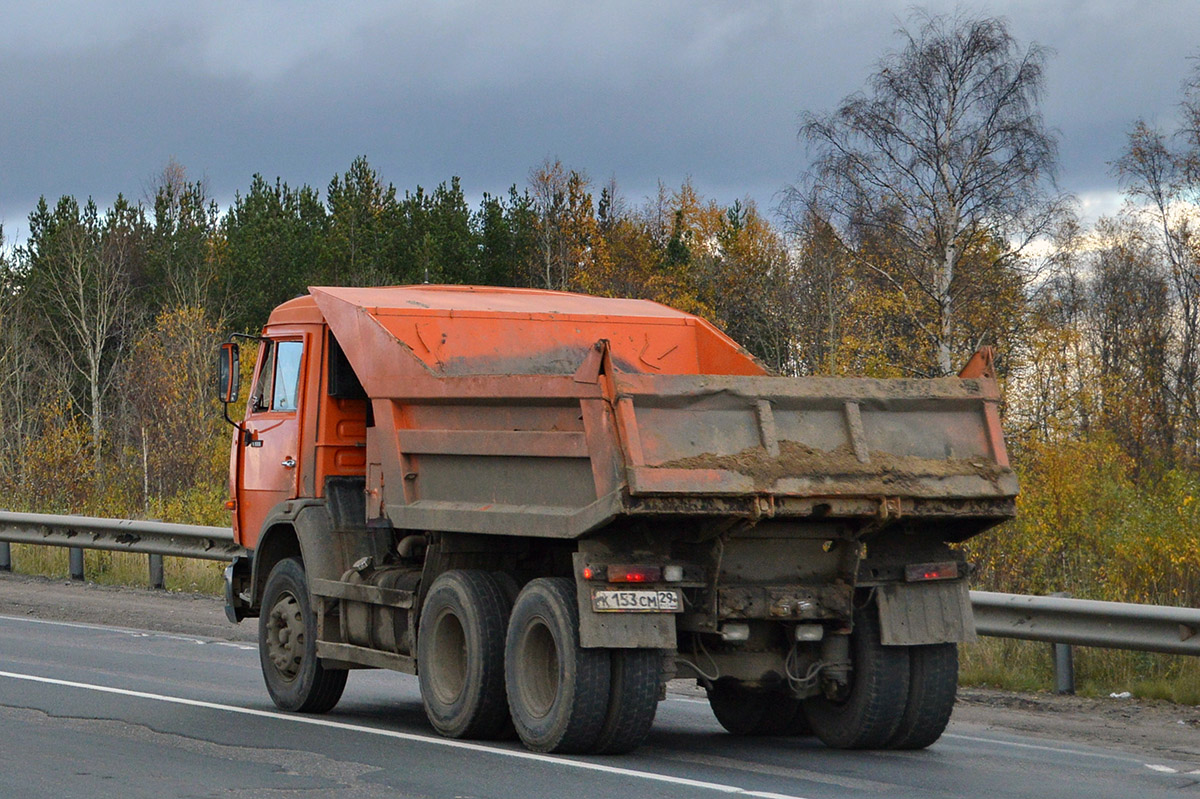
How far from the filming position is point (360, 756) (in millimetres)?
8164

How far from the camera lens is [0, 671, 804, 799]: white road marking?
23.8 feet

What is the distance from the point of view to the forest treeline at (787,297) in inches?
1063

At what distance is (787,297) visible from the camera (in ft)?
173

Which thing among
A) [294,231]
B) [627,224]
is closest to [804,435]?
[294,231]

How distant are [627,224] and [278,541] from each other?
55.4 metres

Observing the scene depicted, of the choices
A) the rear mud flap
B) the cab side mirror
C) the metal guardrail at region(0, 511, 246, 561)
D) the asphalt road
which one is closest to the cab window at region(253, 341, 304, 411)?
the cab side mirror

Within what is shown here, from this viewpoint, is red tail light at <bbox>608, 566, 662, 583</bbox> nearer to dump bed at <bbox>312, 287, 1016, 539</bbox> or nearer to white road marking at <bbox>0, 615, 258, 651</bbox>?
dump bed at <bbox>312, 287, 1016, 539</bbox>

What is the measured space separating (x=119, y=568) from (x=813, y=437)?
1413 cm

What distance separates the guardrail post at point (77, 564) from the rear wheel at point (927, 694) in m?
14.1

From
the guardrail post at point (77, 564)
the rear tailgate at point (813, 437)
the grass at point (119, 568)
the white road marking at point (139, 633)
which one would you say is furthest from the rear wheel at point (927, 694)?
the guardrail post at point (77, 564)


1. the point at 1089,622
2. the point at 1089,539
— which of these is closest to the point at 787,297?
the point at 1089,539

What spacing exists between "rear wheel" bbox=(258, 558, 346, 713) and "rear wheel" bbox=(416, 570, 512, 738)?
1.25m

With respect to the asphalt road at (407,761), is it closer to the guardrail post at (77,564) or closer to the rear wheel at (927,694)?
the rear wheel at (927,694)

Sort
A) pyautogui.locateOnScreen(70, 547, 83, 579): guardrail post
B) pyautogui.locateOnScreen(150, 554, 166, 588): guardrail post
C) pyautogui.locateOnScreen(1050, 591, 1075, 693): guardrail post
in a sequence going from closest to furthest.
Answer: pyautogui.locateOnScreen(1050, 591, 1075, 693): guardrail post → pyautogui.locateOnScreen(150, 554, 166, 588): guardrail post → pyautogui.locateOnScreen(70, 547, 83, 579): guardrail post
